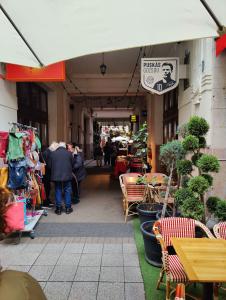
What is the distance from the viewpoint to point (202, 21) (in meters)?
1.93

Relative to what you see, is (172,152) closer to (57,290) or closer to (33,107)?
(57,290)

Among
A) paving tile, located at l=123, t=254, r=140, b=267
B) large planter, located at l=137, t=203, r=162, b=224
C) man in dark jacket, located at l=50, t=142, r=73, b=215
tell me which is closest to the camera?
paving tile, located at l=123, t=254, r=140, b=267

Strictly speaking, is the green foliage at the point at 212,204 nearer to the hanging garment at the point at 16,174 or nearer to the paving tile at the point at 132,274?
the paving tile at the point at 132,274

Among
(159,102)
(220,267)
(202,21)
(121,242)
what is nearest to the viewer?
(202,21)

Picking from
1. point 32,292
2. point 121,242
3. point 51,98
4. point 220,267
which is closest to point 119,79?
point 51,98

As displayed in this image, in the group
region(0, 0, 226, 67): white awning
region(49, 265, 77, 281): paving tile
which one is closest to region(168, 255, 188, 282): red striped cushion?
region(49, 265, 77, 281): paving tile

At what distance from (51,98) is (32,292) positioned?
970 cm

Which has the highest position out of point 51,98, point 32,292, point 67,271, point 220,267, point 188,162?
point 51,98

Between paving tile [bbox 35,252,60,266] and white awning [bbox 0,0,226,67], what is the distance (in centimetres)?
298

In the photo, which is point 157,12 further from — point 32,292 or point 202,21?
point 32,292

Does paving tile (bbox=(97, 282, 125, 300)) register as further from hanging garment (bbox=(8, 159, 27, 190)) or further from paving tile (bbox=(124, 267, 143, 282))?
hanging garment (bbox=(8, 159, 27, 190))

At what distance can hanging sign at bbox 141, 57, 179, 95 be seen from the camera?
6.04 meters

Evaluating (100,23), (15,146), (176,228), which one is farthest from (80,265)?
(100,23)

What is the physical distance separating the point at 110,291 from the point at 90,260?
86 centimetres
